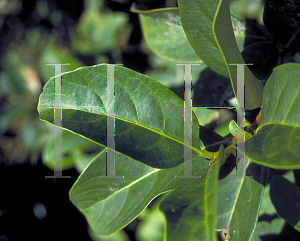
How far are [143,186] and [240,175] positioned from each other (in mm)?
285

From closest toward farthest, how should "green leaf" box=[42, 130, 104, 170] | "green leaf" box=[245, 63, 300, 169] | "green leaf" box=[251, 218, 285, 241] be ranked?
"green leaf" box=[245, 63, 300, 169], "green leaf" box=[251, 218, 285, 241], "green leaf" box=[42, 130, 104, 170]

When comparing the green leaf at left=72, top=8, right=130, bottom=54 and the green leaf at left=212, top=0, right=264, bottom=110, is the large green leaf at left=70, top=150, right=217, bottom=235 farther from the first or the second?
the green leaf at left=72, top=8, right=130, bottom=54

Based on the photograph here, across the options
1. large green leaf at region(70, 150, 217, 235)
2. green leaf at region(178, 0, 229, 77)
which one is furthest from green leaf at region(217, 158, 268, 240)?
green leaf at region(178, 0, 229, 77)

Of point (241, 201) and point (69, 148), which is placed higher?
point (241, 201)

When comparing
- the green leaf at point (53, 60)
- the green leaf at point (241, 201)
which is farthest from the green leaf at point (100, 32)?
the green leaf at point (241, 201)

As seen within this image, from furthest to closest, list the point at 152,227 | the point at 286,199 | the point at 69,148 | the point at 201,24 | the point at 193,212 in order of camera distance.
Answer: the point at 152,227 < the point at 69,148 < the point at 286,199 < the point at 201,24 < the point at 193,212

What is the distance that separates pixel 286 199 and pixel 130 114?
0.60 m

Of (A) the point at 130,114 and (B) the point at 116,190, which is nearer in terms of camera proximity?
(A) the point at 130,114

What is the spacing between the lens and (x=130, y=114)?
0.56 m

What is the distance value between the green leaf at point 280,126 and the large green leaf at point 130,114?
0.17 meters

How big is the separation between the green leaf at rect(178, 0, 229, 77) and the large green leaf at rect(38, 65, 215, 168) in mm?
135

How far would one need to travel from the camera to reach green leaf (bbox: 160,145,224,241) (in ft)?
1.29

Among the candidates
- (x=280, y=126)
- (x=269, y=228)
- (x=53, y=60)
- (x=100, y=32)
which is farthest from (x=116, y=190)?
(x=100, y=32)

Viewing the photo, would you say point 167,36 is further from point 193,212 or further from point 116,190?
point 193,212
